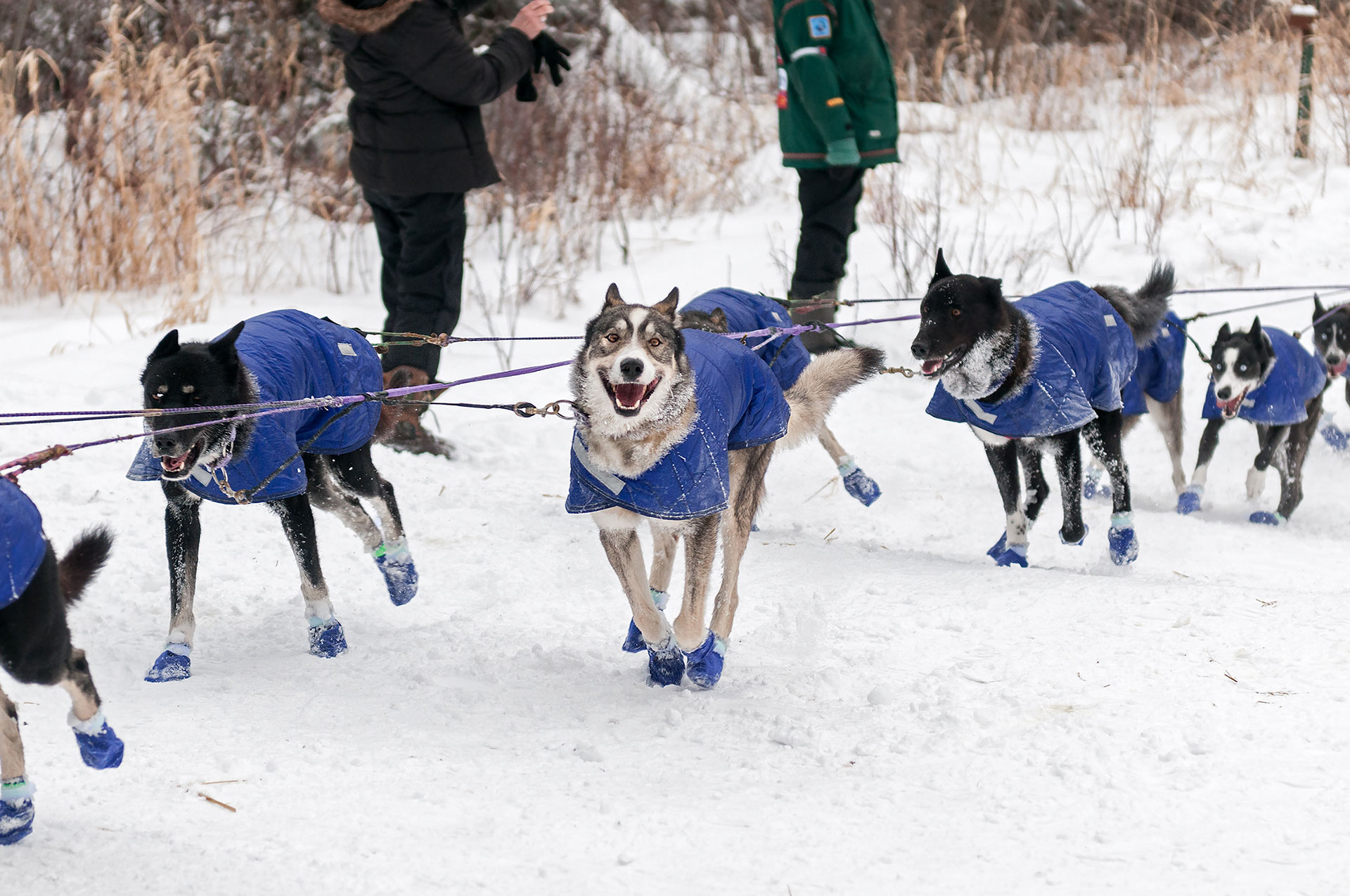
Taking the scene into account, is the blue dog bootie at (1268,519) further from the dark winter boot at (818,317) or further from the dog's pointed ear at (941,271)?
the dog's pointed ear at (941,271)

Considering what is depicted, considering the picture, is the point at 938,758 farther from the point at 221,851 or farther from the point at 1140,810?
the point at 221,851

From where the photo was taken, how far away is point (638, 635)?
3.70m

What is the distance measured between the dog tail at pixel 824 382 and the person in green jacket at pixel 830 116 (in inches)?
53.9

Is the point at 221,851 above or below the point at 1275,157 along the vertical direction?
below

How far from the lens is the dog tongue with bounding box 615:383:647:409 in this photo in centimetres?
305

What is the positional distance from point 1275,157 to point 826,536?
19.3 feet

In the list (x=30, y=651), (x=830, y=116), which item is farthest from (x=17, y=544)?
(x=830, y=116)

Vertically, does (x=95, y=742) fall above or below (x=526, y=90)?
below

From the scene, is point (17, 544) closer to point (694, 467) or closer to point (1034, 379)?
point (694, 467)

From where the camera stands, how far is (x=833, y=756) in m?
2.90

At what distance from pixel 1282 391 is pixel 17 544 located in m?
5.32

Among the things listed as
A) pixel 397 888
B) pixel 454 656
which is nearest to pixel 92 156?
pixel 454 656

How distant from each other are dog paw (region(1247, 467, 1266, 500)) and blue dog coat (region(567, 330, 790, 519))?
11.8ft

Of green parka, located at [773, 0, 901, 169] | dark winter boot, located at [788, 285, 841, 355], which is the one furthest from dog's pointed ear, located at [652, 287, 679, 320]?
green parka, located at [773, 0, 901, 169]
